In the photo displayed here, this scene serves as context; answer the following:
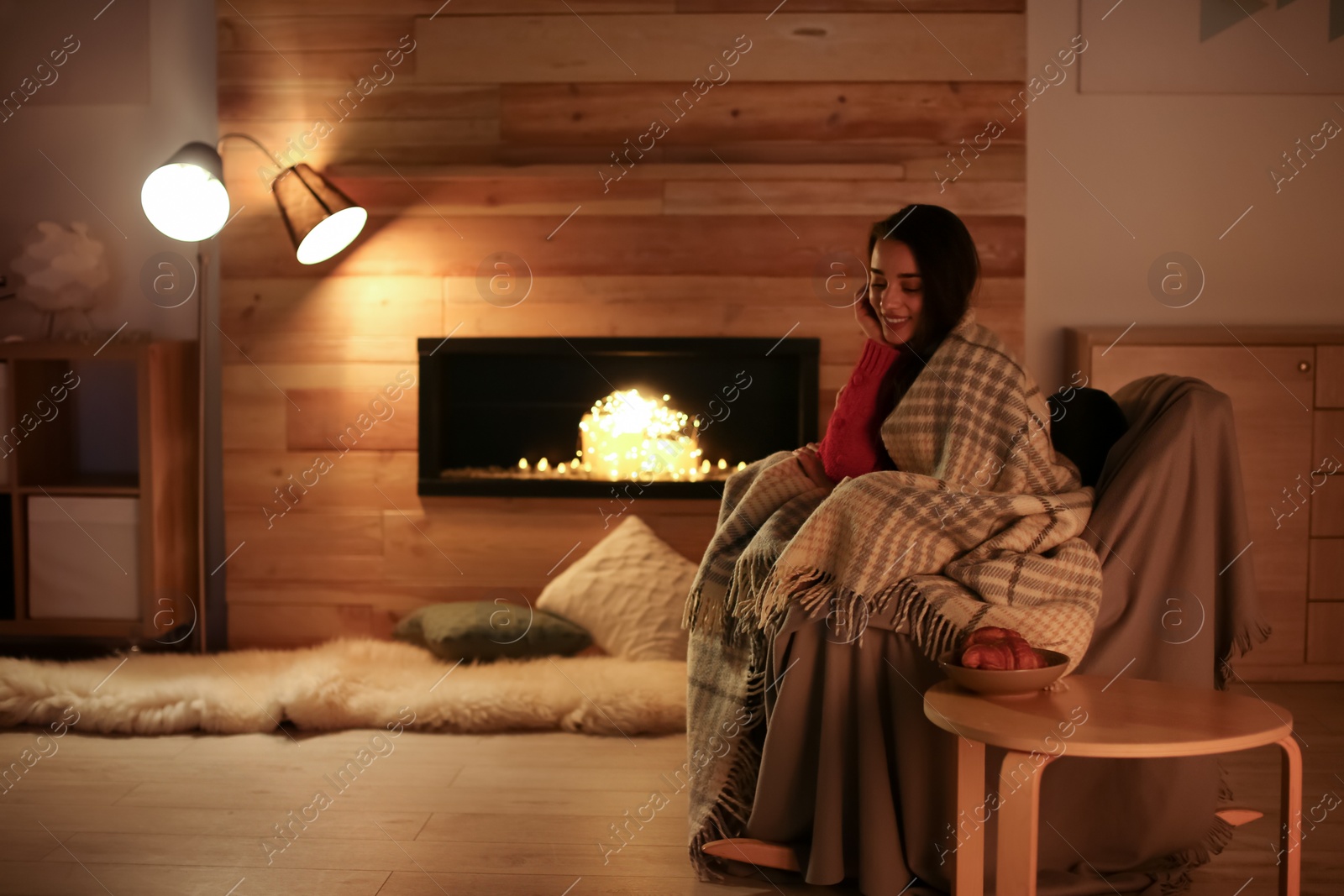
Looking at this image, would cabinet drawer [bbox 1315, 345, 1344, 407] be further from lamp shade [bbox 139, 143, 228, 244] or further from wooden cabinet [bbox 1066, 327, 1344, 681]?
lamp shade [bbox 139, 143, 228, 244]

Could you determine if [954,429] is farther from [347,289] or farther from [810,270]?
[347,289]

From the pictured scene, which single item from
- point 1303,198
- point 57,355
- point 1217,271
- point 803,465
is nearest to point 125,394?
point 57,355

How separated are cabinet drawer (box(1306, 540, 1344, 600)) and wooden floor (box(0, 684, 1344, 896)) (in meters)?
0.46

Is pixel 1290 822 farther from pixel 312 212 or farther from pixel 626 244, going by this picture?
pixel 312 212

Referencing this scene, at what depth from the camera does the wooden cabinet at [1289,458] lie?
3277mm

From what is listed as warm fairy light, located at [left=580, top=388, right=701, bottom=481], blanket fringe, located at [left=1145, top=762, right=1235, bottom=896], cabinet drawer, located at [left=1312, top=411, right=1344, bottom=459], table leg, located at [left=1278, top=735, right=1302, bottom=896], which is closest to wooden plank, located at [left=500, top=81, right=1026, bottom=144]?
warm fairy light, located at [left=580, top=388, right=701, bottom=481]

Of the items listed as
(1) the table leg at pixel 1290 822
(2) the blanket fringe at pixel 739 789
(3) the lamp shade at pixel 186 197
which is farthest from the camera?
(3) the lamp shade at pixel 186 197

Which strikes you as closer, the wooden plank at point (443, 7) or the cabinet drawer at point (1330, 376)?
the cabinet drawer at point (1330, 376)

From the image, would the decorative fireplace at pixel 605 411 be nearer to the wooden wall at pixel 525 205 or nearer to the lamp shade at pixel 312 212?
the wooden wall at pixel 525 205

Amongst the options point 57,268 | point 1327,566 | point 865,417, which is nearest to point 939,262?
point 865,417

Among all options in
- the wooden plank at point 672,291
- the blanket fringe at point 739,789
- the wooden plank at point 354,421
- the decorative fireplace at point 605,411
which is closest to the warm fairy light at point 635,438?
the decorative fireplace at point 605,411

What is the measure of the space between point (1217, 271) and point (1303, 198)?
0.34 m

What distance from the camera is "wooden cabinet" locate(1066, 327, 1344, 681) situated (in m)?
3.28

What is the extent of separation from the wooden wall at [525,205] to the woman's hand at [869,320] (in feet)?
3.56
